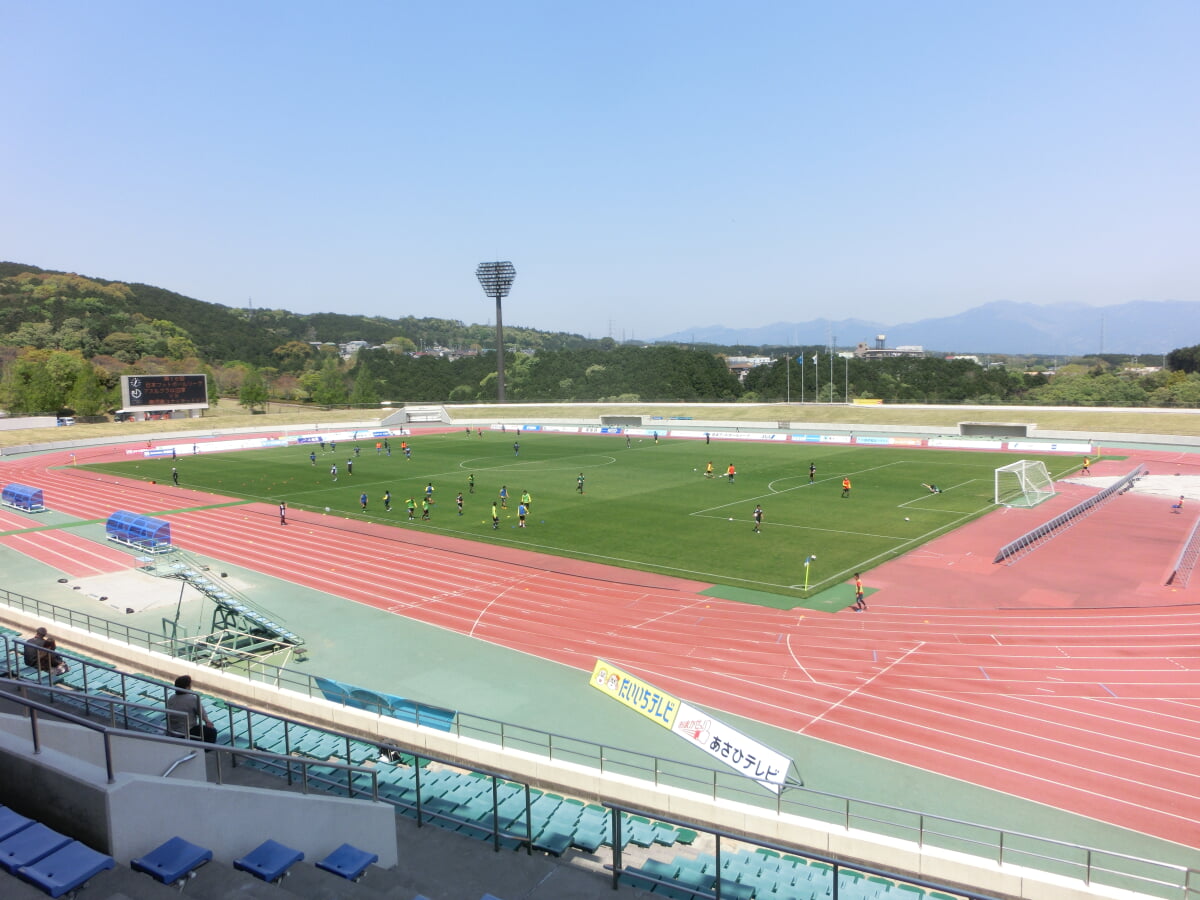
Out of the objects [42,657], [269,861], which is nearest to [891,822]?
[269,861]

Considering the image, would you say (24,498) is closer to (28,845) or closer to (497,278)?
(28,845)

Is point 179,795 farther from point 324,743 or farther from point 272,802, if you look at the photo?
point 324,743

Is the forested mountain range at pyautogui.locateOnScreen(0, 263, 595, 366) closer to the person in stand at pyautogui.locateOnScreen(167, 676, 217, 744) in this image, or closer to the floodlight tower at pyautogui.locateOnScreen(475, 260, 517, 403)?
the floodlight tower at pyautogui.locateOnScreen(475, 260, 517, 403)

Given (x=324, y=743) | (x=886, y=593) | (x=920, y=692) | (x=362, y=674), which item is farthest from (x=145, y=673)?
(x=886, y=593)

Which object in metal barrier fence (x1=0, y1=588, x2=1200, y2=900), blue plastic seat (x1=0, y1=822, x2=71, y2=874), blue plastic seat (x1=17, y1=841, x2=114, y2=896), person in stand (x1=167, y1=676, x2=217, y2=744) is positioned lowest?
metal barrier fence (x1=0, y1=588, x2=1200, y2=900)

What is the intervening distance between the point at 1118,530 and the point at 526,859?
32.2 m

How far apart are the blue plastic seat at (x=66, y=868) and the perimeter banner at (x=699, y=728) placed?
8951 mm

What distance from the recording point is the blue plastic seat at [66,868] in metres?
5.03

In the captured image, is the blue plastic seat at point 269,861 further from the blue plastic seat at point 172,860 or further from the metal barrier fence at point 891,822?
the metal barrier fence at point 891,822

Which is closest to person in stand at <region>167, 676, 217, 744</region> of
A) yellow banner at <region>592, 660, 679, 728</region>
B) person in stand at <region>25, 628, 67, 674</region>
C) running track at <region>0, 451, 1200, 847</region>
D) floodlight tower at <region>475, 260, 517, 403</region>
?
person in stand at <region>25, 628, 67, 674</region>

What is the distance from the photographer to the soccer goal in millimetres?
38281

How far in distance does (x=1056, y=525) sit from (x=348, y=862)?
33269 mm

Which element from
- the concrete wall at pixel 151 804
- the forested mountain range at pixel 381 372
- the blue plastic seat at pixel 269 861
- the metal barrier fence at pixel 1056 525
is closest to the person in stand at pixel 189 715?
the concrete wall at pixel 151 804

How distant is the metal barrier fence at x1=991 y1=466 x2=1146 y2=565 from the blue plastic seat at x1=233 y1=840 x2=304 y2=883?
26210 mm
